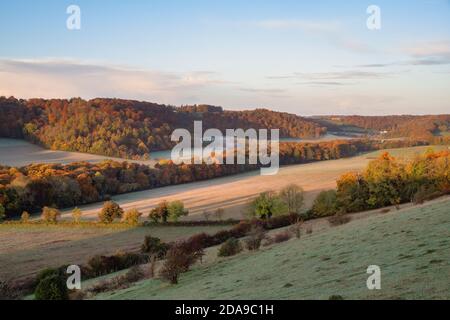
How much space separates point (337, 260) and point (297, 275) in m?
2.49

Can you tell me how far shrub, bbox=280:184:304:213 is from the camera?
62656 millimetres

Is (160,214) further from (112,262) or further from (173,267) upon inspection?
(173,267)

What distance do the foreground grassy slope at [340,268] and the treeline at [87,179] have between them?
158ft

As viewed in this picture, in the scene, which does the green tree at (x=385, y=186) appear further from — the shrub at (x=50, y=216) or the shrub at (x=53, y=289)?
the shrub at (x=53, y=289)

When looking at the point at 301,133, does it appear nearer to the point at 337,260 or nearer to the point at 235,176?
the point at 235,176

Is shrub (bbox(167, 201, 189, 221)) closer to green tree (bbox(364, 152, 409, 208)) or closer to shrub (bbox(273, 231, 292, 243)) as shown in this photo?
green tree (bbox(364, 152, 409, 208))

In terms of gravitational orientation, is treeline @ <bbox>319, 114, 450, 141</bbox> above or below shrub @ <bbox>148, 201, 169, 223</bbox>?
above

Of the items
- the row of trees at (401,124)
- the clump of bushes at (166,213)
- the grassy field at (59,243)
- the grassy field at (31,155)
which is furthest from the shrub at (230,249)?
the row of trees at (401,124)

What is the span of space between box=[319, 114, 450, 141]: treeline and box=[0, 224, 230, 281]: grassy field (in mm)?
98524

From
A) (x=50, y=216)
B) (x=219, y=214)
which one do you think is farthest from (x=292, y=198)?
(x=50, y=216)

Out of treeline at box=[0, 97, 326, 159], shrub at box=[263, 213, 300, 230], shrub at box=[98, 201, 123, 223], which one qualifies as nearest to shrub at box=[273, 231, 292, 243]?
shrub at box=[263, 213, 300, 230]

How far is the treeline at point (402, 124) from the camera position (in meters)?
133
